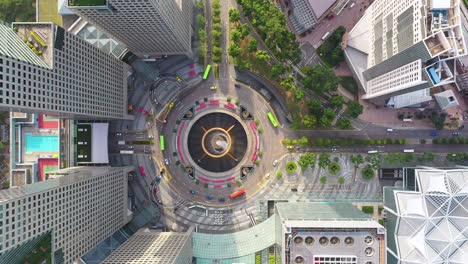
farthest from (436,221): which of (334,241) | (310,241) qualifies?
(310,241)

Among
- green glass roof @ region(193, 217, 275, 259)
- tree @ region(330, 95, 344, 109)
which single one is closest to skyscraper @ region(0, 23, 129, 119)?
green glass roof @ region(193, 217, 275, 259)

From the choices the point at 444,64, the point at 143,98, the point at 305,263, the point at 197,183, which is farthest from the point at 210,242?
the point at 444,64

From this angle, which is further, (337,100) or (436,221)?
(337,100)

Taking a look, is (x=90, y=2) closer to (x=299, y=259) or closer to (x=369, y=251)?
(x=299, y=259)

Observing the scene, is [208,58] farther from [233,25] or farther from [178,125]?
[178,125]

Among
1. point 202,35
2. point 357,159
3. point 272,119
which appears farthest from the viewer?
point 272,119

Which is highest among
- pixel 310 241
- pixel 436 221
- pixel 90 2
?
pixel 90 2
